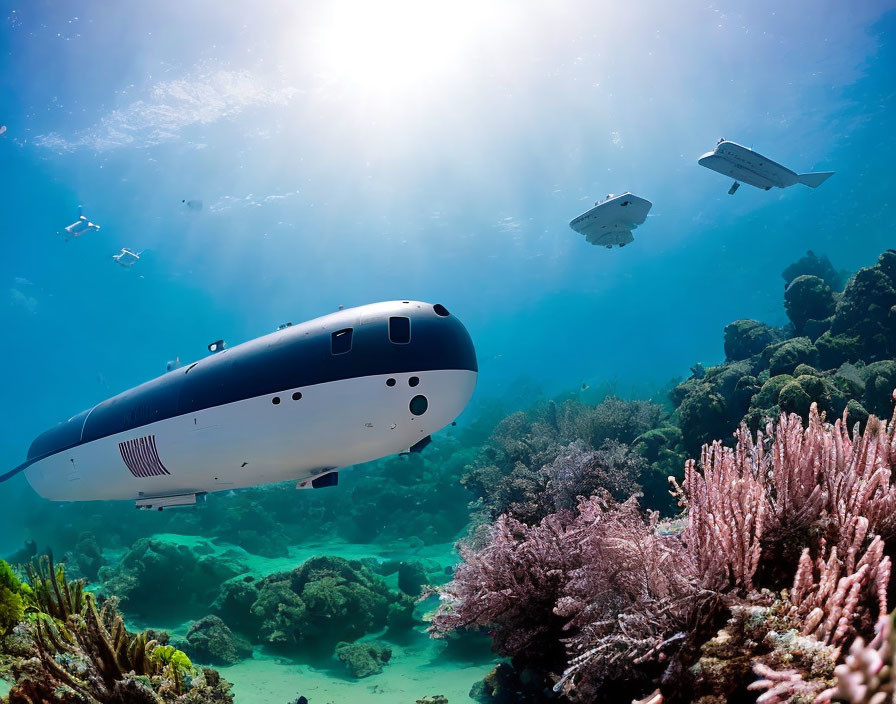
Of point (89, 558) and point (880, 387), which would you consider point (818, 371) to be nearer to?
point (880, 387)

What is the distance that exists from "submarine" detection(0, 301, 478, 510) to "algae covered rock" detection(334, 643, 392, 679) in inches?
141

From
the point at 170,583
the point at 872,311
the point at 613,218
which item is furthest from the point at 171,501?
the point at 872,311

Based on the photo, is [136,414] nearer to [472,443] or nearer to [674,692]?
[674,692]

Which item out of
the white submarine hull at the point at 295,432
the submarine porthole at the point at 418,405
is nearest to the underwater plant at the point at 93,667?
the white submarine hull at the point at 295,432

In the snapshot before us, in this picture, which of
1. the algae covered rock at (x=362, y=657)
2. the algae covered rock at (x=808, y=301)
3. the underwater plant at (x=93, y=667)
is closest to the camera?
the underwater plant at (x=93, y=667)

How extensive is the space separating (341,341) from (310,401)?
77cm

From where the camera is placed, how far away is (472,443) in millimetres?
26172

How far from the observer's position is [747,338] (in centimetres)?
1642

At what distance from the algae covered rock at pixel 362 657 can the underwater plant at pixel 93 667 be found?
3.85m

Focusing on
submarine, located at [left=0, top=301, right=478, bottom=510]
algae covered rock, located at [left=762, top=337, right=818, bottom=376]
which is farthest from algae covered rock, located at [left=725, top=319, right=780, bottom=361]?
submarine, located at [left=0, top=301, right=478, bottom=510]

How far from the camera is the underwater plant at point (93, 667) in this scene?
99.2 inches

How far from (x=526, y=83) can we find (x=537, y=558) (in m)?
35.3

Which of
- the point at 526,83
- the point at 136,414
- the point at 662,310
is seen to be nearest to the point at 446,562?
the point at 136,414

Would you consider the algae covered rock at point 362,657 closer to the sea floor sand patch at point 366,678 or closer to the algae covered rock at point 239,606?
the sea floor sand patch at point 366,678
